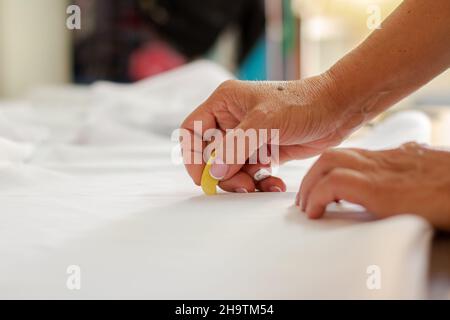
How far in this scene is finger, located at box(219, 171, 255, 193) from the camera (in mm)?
766

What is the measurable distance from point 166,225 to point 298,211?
134mm

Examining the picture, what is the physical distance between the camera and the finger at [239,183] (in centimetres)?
77

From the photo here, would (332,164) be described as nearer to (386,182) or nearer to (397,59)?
(386,182)

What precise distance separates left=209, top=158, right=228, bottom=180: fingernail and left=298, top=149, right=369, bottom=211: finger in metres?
0.17

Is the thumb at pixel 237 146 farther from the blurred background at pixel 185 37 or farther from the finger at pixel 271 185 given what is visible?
the blurred background at pixel 185 37

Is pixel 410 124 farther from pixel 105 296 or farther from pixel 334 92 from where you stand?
pixel 105 296

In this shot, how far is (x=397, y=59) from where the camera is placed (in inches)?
30.7

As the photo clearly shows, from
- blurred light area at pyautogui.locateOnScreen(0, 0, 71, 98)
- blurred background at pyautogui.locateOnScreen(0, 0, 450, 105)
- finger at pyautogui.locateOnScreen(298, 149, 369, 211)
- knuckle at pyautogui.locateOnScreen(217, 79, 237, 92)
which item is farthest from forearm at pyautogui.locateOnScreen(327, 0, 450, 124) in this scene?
blurred light area at pyautogui.locateOnScreen(0, 0, 71, 98)

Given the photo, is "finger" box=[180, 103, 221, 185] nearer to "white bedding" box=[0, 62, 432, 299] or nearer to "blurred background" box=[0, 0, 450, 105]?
"white bedding" box=[0, 62, 432, 299]

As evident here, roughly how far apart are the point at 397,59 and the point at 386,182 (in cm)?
30

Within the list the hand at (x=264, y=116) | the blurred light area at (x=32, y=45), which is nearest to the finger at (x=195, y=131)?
the hand at (x=264, y=116)

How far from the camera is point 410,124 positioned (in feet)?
3.83

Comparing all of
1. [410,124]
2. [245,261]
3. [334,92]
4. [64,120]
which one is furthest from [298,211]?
[64,120]

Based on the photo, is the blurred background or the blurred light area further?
the blurred background
